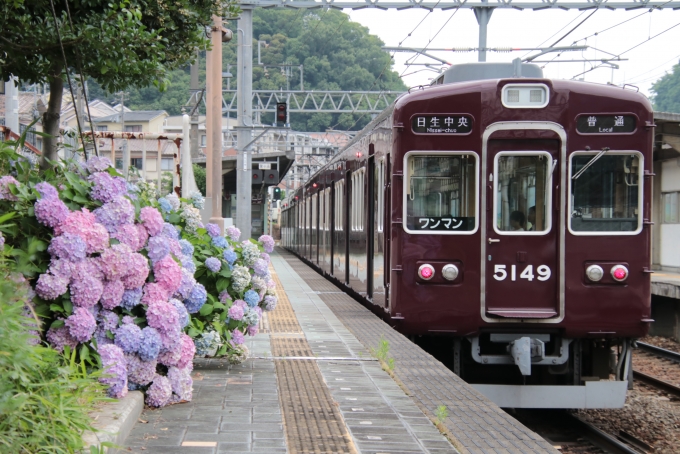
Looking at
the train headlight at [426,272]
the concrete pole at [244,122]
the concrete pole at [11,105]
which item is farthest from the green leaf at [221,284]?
the concrete pole at [244,122]

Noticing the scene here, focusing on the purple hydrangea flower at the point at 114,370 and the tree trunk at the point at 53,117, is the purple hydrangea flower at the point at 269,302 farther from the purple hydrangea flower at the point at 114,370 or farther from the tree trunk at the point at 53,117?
the purple hydrangea flower at the point at 114,370

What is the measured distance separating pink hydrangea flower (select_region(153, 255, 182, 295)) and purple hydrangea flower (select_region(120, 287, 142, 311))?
0.22m

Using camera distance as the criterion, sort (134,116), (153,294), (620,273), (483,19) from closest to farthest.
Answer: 1. (153,294)
2. (620,273)
3. (483,19)
4. (134,116)

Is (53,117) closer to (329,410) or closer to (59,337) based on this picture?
(59,337)

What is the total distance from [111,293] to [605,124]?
4.84 m

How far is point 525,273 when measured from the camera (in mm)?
7781

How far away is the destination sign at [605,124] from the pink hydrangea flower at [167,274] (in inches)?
163

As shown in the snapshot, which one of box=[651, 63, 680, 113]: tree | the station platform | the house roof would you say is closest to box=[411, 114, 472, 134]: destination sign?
the station platform

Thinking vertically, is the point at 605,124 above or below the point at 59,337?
above

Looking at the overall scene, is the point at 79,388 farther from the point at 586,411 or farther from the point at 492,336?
the point at 586,411

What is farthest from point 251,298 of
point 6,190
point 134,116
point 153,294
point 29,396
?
point 134,116

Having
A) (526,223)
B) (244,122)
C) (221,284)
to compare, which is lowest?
(221,284)

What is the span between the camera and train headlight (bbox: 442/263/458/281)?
7805mm

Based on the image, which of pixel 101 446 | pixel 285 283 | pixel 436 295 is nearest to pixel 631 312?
pixel 436 295
